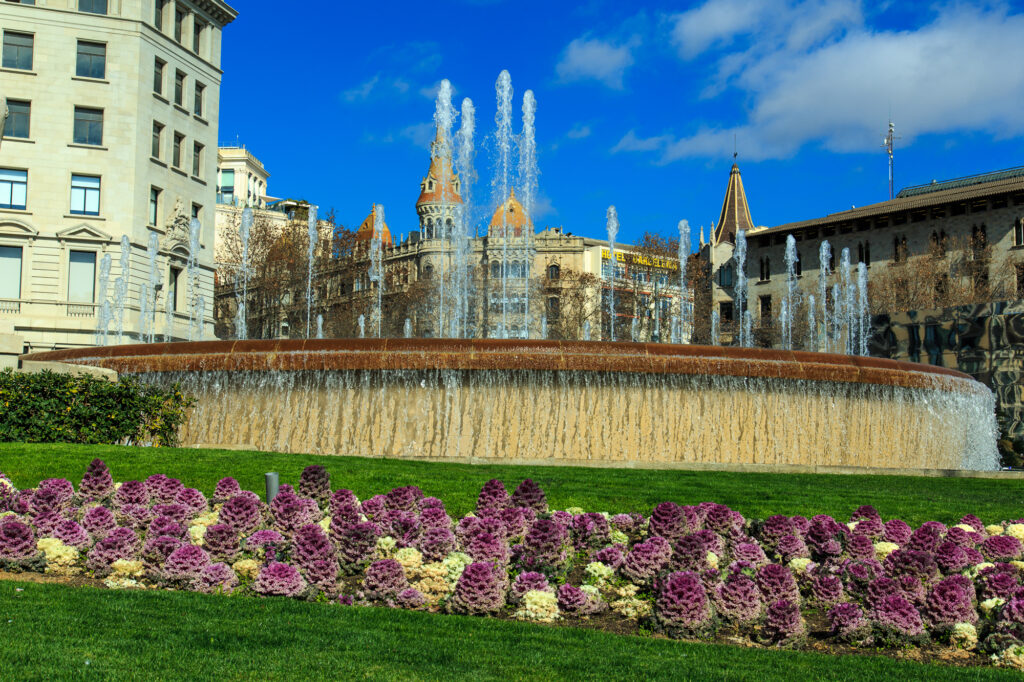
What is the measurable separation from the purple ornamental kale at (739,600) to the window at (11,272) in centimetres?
3861

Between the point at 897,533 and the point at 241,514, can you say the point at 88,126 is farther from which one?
the point at 897,533

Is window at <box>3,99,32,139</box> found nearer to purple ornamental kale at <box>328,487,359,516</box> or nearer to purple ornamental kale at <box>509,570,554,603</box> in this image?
purple ornamental kale at <box>328,487,359,516</box>

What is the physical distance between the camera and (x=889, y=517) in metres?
10.5

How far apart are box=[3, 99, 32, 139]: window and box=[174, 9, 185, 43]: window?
7886 millimetres

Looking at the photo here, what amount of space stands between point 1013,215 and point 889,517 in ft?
205

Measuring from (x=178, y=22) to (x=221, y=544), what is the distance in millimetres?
43179

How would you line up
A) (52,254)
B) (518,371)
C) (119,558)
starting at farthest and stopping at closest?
(52,254) → (518,371) → (119,558)

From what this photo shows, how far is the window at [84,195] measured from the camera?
40312mm

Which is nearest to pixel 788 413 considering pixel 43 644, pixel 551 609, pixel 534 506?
pixel 534 506

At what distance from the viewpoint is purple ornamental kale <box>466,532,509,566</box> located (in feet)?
25.0

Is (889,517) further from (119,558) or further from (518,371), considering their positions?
(119,558)

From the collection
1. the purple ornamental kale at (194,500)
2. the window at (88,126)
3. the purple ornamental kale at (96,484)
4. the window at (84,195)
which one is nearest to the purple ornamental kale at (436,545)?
the purple ornamental kale at (194,500)

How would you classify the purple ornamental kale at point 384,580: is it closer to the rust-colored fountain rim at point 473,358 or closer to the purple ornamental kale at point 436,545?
the purple ornamental kale at point 436,545

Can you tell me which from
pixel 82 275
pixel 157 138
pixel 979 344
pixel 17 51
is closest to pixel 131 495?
pixel 979 344
